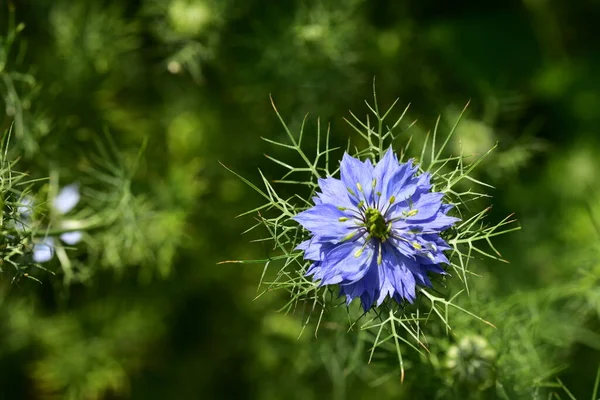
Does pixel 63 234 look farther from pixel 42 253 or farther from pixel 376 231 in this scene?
pixel 376 231

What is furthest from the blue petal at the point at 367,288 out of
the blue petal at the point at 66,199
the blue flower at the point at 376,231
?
the blue petal at the point at 66,199

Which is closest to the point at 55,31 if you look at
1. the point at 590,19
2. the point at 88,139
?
the point at 88,139

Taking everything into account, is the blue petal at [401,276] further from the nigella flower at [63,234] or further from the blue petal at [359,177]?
the nigella flower at [63,234]

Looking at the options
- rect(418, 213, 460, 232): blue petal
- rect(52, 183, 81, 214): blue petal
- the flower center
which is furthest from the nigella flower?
rect(418, 213, 460, 232): blue petal

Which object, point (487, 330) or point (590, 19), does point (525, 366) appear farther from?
point (590, 19)

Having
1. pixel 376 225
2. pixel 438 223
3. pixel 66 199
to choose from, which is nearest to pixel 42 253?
pixel 66 199

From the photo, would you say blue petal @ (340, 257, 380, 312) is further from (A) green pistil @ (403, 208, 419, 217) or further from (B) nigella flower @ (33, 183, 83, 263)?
(B) nigella flower @ (33, 183, 83, 263)
